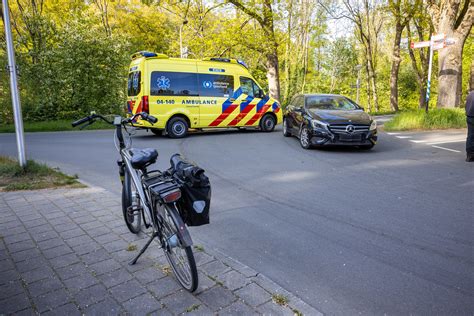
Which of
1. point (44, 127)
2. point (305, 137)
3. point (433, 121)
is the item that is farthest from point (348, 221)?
point (44, 127)

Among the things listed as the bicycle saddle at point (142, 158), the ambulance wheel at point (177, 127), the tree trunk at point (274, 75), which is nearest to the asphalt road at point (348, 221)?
the bicycle saddle at point (142, 158)

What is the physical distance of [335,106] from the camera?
418 inches

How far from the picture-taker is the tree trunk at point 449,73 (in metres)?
15.0

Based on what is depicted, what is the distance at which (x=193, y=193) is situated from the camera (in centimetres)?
279

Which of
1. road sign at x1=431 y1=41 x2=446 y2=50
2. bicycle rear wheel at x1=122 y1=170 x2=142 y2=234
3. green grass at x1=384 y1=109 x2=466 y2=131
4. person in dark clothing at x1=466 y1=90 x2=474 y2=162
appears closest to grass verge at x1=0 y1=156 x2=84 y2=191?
bicycle rear wheel at x1=122 y1=170 x2=142 y2=234

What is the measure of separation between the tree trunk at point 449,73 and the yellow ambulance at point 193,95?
7400 millimetres

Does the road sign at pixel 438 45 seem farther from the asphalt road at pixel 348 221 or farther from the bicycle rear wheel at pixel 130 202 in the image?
A: the bicycle rear wheel at pixel 130 202

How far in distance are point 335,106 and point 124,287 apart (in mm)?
8964

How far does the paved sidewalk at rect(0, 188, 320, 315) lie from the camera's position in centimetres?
267

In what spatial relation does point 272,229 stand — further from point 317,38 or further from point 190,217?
point 317,38

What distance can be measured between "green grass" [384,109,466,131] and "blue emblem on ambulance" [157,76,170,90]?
8.50 metres

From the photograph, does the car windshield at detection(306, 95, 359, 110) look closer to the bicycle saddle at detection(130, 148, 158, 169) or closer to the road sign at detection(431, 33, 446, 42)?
the road sign at detection(431, 33, 446, 42)

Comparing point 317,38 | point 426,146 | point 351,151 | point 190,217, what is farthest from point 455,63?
point 317,38

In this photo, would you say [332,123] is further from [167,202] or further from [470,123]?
[167,202]
